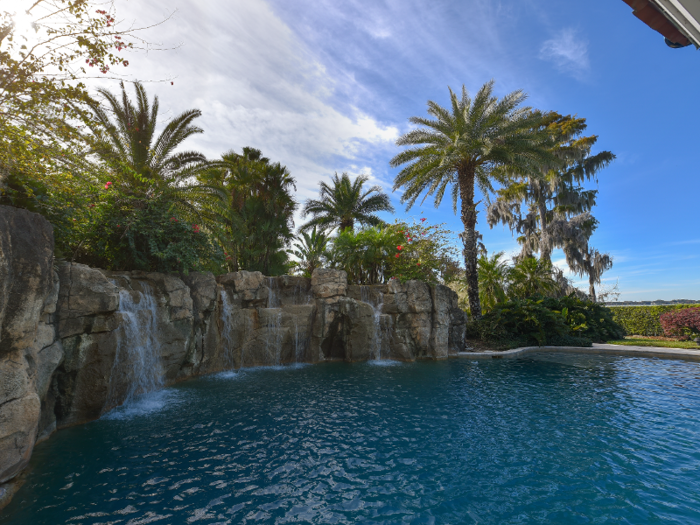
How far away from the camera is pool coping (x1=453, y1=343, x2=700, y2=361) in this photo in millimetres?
14540

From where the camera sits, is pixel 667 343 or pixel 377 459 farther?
pixel 667 343

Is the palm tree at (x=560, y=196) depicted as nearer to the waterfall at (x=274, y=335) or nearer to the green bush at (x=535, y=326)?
the green bush at (x=535, y=326)

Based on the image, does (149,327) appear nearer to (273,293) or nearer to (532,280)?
(273,293)

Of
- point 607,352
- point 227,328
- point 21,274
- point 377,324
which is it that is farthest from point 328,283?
point 607,352

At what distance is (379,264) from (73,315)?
15.0 meters

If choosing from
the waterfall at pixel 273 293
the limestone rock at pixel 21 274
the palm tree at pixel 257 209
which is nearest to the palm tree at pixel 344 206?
the palm tree at pixel 257 209

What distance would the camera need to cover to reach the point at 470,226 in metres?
19.4

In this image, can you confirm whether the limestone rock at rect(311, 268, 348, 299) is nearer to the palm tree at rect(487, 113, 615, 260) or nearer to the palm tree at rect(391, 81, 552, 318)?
the palm tree at rect(391, 81, 552, 318)

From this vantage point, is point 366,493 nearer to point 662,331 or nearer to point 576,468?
point 576,468

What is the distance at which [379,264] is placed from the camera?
19.7 metres

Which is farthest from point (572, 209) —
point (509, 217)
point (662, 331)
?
point (662, 331)

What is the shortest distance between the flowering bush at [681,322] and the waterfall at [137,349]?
26893 millimetres

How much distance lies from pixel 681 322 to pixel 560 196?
16.3 m

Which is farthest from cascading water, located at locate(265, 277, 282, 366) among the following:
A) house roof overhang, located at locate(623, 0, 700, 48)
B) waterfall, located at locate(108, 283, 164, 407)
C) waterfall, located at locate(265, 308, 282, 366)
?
house roof overhang, located at locate(623, 0, 700, 48)
